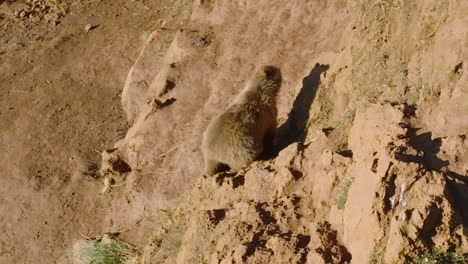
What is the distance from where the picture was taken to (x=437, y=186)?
3867mm

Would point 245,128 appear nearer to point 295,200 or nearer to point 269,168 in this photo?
point 269,168

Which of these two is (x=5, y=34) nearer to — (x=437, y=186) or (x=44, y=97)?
(x=44, y=97)

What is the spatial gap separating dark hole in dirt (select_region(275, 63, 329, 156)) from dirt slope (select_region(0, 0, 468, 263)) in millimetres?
19

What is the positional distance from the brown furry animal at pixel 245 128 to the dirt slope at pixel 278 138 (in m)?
0.30

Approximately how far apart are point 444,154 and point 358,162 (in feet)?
1.95

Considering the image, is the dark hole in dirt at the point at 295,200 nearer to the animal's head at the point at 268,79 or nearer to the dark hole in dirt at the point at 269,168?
the dark hole in dirt at the point at 269,168

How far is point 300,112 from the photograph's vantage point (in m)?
7.11

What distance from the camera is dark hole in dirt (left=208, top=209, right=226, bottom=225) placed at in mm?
5125

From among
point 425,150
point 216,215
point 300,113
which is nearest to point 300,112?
point 300,113

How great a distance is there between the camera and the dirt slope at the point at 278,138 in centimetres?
416

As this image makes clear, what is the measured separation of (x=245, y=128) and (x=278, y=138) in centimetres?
66

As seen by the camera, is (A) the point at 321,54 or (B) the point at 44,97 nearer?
(A) the point at 321,54

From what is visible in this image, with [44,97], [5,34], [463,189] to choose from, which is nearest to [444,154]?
[463,189]

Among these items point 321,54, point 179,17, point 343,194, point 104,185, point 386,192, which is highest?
point 386,192
